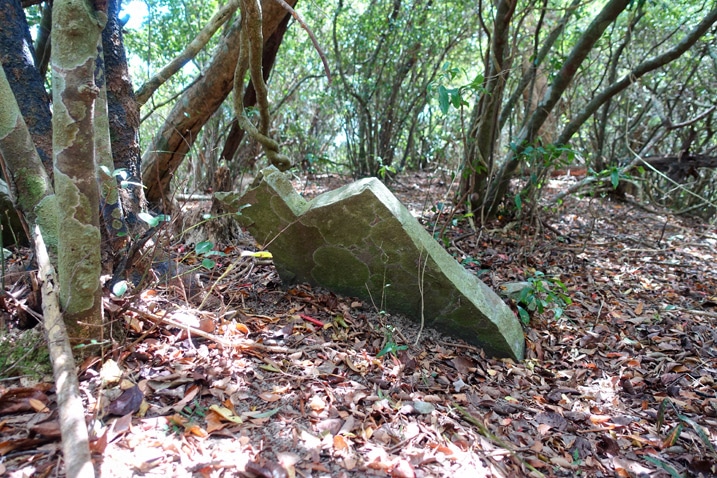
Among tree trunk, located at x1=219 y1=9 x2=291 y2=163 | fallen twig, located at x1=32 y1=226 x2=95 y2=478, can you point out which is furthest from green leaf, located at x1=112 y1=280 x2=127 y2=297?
tree trunk, located at x1=219 y1=9 x2=291 y2=163

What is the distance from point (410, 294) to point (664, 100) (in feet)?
19.4

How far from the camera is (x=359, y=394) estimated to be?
1.94 metres

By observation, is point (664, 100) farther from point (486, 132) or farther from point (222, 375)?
point (222, 375)

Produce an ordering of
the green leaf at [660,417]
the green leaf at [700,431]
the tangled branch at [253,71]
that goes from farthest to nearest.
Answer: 1. the tangled branch at [253,71]
2. the green leaf at [660,417]
3. the green leaf at [700,431]

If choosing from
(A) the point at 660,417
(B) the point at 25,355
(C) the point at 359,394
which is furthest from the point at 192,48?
(A) the point at 660,417

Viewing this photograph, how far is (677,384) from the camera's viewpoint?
7.91 feet

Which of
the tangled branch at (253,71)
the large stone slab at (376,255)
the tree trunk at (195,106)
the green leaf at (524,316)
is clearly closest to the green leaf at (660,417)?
the large stone slab at (376,255)

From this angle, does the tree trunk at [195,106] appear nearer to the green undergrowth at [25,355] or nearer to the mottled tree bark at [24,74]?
the mottled tree bark at [24,74]

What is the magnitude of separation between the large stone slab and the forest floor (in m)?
0.11

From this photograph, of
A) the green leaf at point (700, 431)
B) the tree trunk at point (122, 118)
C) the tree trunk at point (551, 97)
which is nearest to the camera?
the green leaf at point (700, 431)

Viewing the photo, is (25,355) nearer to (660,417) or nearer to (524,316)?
(524,316)

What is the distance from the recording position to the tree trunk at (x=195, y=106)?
3697 millimetres

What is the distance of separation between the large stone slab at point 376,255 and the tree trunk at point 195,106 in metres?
1.65

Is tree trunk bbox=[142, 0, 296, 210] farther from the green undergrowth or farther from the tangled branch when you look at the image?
the green undergrowth
